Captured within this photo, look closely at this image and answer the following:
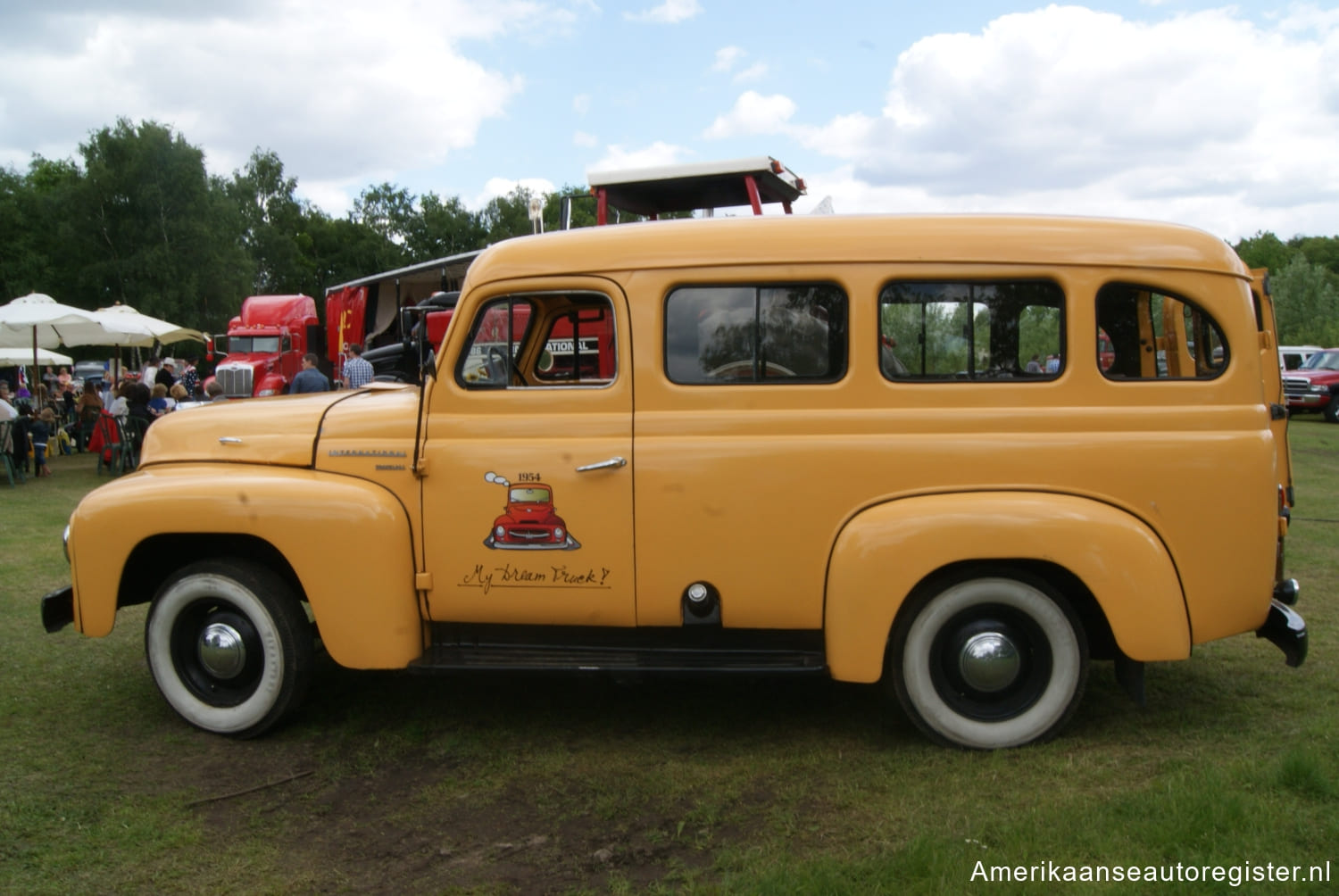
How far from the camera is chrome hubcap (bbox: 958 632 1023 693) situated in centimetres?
434

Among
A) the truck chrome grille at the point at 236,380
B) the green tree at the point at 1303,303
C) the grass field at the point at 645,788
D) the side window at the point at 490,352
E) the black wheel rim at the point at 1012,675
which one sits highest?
the green tree at the point at 1303,303

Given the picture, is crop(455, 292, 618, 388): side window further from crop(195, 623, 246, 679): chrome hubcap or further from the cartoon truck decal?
crop(195, 623, 246, 679): chrome hubcap

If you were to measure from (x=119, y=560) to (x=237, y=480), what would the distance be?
68 cm

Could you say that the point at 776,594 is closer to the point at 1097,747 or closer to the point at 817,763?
the point at 817,763

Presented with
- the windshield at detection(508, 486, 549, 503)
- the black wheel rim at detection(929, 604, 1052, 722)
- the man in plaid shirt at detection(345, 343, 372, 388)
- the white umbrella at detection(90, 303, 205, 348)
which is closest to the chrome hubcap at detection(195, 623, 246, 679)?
the windshield at detection(508, 486, 549, 503)

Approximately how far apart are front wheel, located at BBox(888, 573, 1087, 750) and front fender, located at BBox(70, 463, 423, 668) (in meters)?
2.19

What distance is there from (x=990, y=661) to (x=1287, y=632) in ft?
4.39

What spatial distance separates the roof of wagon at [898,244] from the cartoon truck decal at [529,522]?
3.18 ft

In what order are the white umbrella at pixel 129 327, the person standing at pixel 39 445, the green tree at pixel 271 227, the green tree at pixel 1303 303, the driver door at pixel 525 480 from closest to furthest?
the driver door at pixel 525 480 < the person standing at pixel 39 445 < the white umbrella at pixel 129 327 < the green tree at pixel 1303 303 < the green tree at pixel 271 227

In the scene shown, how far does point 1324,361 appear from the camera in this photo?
25.2m

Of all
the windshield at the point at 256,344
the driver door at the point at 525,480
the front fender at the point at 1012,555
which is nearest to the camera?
the front fender at the point at 1012,555

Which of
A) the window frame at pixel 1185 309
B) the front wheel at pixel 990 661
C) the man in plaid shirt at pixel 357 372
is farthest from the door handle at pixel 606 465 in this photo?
the man in plaid shirt at pixel 357 372

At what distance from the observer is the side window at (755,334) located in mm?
4449

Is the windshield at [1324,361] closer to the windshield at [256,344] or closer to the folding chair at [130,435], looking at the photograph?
the windshield at [256,344]
